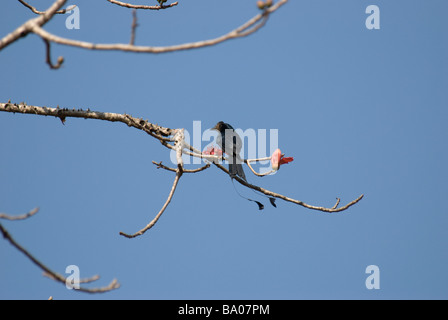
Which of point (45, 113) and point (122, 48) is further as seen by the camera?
point (45, 113)

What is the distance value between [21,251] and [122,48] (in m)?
0.99

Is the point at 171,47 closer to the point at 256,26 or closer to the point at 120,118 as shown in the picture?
the point at 256,26

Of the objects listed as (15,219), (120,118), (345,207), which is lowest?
(15,219)

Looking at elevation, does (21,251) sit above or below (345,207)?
below

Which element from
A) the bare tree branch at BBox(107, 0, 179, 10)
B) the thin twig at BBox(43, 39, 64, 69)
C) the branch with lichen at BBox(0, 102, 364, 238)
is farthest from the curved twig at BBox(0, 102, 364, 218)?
the thin twig at BBox(43, 39, 64, 69)

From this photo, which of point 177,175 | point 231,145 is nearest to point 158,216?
point 177,175

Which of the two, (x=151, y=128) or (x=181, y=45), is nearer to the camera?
(x=181, y=45)

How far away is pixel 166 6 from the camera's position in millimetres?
4977

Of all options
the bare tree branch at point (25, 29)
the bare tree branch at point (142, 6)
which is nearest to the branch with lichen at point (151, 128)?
the bare tree branch at point (142, 6)

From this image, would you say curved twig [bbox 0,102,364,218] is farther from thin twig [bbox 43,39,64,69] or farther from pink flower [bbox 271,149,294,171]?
thin twig [bbox 43,39,64,69]

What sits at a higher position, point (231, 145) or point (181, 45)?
point (231, 145)

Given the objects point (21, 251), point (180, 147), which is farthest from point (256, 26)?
point (180, 147)

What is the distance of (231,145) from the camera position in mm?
5523

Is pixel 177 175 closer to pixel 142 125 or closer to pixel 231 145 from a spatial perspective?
pixel 142 125
